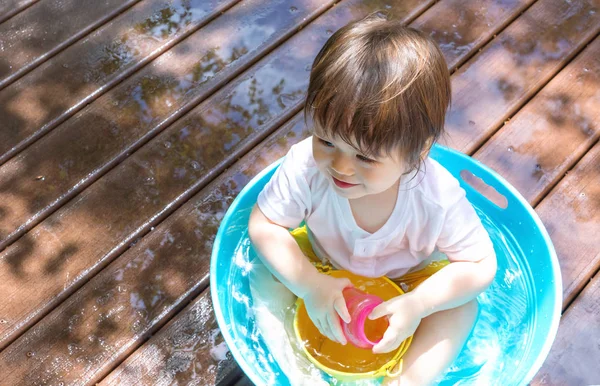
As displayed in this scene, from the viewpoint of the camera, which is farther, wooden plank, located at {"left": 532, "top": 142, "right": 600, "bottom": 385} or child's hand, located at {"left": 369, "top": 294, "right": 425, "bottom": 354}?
wooden plank, located at {"left": 532, "top": 142, "right": 600, "bottom": 385}

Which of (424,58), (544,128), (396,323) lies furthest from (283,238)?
(544,128)

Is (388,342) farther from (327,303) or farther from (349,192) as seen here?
(349,192)

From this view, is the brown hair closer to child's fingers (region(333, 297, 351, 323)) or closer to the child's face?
the child's face

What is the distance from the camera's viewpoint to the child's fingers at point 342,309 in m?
1.39

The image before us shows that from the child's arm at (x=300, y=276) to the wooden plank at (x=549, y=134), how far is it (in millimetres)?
635

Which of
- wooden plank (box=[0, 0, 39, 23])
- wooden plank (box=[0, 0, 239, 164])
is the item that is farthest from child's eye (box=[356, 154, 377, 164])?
wooden plank (box=[0, 0, 39, 23])

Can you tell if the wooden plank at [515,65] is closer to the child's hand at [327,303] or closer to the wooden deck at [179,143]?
the wooden deck at [179,143]

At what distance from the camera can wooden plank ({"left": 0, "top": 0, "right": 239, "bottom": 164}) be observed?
1903mm

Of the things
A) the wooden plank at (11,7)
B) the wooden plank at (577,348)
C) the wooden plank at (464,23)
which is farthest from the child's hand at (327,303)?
the wooden plank at (11,7)

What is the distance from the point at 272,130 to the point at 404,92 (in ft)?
2.77

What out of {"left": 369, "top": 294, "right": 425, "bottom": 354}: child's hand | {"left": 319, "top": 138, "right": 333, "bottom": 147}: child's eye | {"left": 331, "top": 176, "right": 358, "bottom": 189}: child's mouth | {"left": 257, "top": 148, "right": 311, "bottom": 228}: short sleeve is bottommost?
{"left": 369, "top": 294, "right": 425, "bottom": 354}: child's hand

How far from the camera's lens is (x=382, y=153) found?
3.79 ft

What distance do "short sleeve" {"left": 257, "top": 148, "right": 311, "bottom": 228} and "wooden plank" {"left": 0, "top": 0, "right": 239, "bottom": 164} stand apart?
0.76 meters

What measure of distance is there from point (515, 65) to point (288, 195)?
Answer: 0.96m
